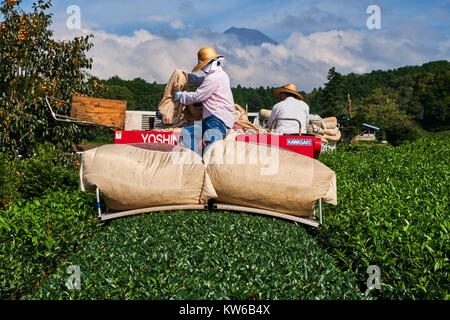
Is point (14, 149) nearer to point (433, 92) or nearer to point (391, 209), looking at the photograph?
point (391, 209)

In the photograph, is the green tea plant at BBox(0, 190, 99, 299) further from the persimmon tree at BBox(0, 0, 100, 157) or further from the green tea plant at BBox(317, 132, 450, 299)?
the persimmon tree at BBox(0, 0, 100, 157)

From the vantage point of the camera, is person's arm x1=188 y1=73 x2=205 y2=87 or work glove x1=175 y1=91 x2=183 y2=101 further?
person's arm x1=188 y1=73 x2=205 y2=87

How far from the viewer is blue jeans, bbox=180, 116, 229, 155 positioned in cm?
520

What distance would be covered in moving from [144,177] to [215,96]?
144 centimetres

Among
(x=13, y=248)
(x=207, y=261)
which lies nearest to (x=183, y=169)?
(x=207, y=261)

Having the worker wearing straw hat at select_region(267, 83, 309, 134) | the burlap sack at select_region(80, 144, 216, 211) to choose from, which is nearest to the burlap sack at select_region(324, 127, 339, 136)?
the worker wearing straw hat at select_region(267, 83, 309, 134)

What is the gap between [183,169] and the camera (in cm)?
473

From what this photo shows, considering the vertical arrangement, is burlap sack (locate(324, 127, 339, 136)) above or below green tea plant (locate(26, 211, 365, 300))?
above

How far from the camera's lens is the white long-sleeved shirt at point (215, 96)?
524 cm

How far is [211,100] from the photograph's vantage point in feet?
17.4

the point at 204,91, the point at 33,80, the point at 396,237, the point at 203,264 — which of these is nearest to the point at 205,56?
the point at 204,91

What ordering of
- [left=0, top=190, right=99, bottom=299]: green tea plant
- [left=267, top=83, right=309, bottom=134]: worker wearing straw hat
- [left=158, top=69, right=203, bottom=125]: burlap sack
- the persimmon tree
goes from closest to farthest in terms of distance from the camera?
[left=0, top=190, right=99, bottom=299]: green tea plant
[left=158, top=69, right=203, bottom=125]: burlap sack
[left=267, top=83, right=309, bottom=134]: worker wearing straw hat
the persimmon tree

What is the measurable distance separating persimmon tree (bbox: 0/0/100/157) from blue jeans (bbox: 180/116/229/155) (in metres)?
5.59
